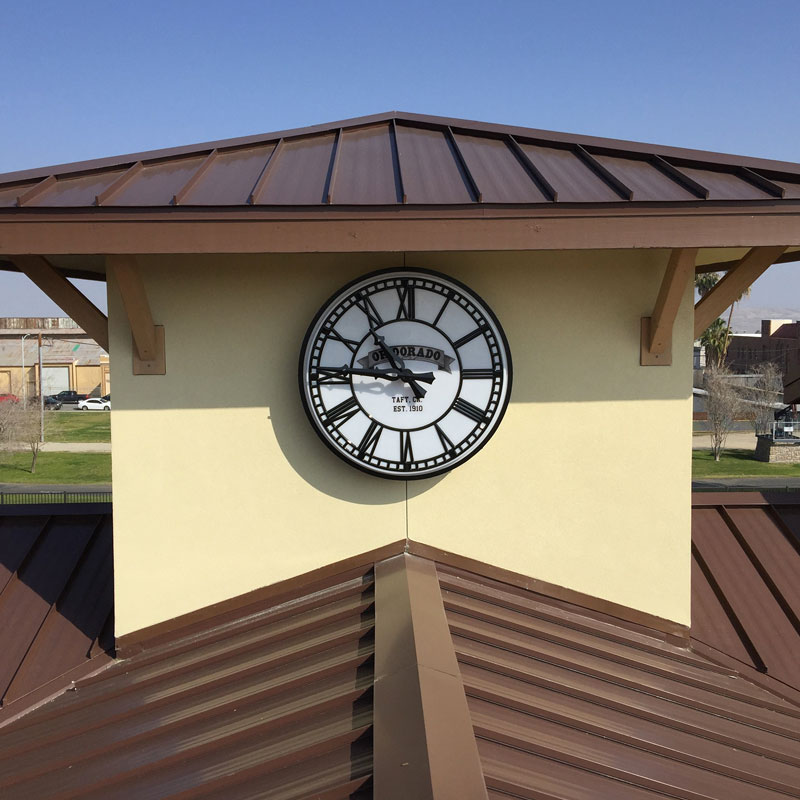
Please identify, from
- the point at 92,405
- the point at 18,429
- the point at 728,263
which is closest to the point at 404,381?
the point at 728,263

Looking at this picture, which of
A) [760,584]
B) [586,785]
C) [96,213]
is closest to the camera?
[586,785]

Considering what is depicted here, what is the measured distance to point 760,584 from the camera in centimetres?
520

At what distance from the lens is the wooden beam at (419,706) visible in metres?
2.43

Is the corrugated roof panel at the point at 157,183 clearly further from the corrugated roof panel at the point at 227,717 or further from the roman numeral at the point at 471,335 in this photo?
the corrugated roof panel at the point at 227,717

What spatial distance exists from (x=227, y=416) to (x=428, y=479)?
4.02ft

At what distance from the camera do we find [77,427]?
46844 mm

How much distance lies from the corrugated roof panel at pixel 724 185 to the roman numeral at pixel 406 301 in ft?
5.29

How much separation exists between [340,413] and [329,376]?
22cm

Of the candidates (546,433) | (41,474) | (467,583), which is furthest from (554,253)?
(41,474)

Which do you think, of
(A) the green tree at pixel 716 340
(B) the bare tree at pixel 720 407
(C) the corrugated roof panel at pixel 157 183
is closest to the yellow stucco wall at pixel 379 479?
(C) the corrugated roof panel at pixel 157 183

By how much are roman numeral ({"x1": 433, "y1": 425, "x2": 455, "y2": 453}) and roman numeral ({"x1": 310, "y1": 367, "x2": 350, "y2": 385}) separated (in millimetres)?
583

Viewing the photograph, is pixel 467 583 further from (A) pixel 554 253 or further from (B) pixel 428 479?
(A) pixel 554 253

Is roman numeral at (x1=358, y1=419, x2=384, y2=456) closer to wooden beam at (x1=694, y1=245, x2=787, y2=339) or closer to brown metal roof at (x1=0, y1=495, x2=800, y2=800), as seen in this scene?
brown metal roof at (x1=0, y1=495, x2=800, y2=800)

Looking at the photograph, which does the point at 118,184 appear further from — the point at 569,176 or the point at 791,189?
the point at 791,189
